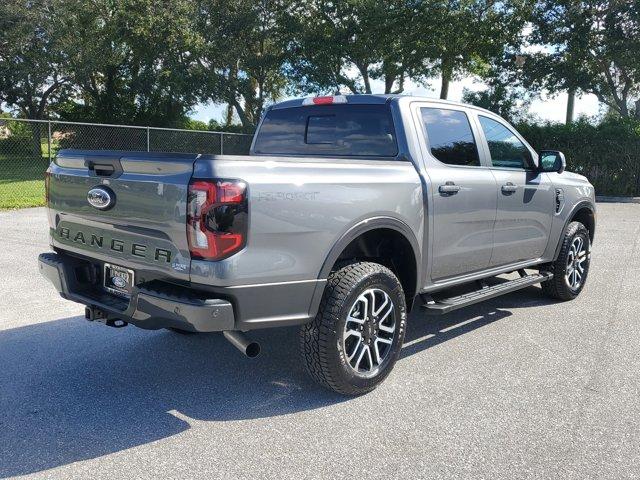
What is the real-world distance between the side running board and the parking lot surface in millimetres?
387

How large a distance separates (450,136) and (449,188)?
533 millimetres

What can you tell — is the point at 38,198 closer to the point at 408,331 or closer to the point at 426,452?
the point at 408,331

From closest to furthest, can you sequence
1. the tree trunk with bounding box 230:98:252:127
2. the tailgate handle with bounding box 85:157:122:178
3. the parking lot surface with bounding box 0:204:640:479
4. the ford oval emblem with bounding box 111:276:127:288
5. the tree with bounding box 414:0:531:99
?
the parking lot surface with bounding box 0:204:640:479, the tailgate handle with bounding box 85:157:122:178, the ford oval emblem with bounding box 111:276:127:288, the tree with bounding box 414:0:531:99, the tree trunk with bounding box 230:98:252:127

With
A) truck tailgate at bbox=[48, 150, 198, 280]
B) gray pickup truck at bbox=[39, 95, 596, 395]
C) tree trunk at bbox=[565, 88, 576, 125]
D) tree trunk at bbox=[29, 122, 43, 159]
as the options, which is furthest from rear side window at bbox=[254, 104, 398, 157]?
tree trunk at bbox=[565, 88, 576, 125]

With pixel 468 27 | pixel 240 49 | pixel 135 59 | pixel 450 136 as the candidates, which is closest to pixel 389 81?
pixel 468 27

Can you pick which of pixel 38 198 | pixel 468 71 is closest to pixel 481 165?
pixel 38 198

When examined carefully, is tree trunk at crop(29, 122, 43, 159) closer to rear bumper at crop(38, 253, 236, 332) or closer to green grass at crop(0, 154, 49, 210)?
green grass at crop(0, 154, 49, 210)

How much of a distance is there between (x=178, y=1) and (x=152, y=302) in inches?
1061

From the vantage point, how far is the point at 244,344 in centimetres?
319

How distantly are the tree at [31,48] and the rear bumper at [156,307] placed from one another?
27.3 meters

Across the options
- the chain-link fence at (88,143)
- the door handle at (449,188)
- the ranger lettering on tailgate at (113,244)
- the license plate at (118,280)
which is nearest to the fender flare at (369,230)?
the door handle at (449,188)

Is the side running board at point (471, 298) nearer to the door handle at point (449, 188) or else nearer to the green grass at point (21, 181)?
the door handle at point (449, 188)

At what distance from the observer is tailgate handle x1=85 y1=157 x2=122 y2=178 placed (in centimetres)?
328

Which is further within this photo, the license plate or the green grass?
the green grass
